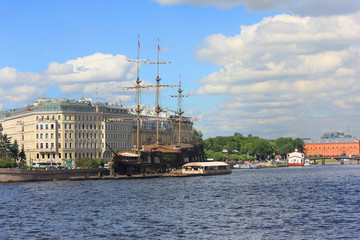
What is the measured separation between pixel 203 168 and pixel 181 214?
255 ft

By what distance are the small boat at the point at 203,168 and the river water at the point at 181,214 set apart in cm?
4847

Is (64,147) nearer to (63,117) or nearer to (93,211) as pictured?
(63,117)

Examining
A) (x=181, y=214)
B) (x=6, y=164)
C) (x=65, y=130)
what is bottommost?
(x=181, y=214)

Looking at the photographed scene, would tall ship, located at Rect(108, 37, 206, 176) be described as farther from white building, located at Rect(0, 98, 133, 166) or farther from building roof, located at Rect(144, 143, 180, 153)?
white building, located at Rect(0, 98, 133, 166)

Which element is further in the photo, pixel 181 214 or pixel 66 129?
pixel 66 129

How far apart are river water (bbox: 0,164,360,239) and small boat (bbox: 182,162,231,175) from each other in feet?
159

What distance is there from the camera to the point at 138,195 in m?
73.8

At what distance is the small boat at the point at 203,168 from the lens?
12861 cm

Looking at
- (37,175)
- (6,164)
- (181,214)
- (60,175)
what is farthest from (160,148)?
(181,214)

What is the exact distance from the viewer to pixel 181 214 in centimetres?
5372

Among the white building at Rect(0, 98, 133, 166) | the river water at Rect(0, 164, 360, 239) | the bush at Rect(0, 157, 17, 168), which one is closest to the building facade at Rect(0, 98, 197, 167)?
the white building at Rect(0, 98, 133, 166)

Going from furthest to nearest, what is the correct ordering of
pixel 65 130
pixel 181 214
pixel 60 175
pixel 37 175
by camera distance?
pixel 65 130, pixel 60 175, pixel 37 175, pixel 181 214

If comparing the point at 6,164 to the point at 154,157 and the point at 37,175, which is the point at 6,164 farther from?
the point at 154,157

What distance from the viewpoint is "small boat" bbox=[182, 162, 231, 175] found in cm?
12861
